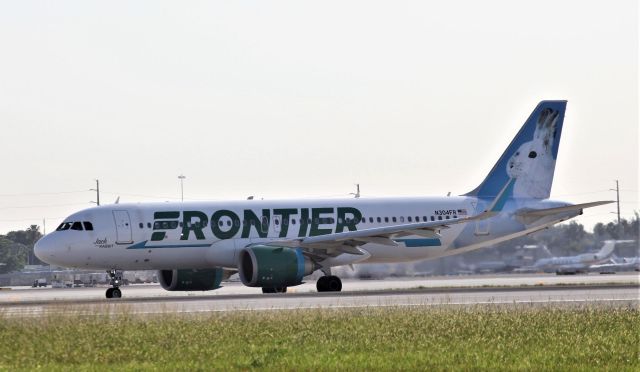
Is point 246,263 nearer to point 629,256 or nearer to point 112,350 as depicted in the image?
point 112,350

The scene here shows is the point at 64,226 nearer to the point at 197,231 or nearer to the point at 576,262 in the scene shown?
the point at 197,231

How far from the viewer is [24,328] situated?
79.3ft

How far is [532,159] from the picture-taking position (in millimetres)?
50781

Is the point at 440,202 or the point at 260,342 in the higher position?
the point at 440,202

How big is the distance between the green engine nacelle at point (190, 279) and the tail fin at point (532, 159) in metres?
11.6

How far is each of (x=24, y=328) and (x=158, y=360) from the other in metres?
6.03

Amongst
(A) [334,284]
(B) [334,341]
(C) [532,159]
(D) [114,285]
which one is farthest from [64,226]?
(B) [334,341]

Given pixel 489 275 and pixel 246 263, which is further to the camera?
pixel 489 275

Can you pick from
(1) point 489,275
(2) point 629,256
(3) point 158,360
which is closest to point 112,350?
(3) point 158,360

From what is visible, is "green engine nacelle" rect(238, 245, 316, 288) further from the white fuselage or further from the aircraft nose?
the aircraft nose

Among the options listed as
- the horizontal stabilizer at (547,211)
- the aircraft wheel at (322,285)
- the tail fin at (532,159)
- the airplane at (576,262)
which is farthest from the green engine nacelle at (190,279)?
the airplane at (576,262)

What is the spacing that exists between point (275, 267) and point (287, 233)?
4617mm

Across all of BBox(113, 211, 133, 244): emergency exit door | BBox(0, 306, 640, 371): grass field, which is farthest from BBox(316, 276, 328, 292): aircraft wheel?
BBox(0, 306, 640, 371): grass field

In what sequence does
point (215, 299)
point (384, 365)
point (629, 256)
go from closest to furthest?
1. point (384, 365)
2. point (215, 299)
3. point (629, 256)
